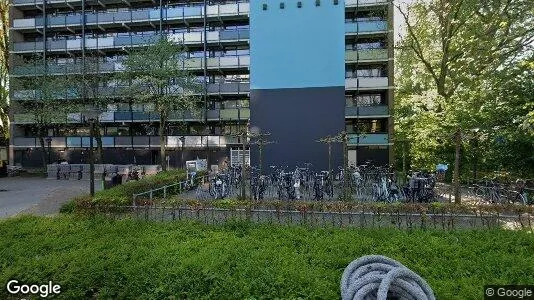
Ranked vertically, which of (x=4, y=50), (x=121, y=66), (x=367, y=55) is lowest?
(x=367, y=55)

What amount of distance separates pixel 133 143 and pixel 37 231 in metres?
24.3

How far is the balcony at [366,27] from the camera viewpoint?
26578 millimetres

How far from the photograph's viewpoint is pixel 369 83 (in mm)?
26766

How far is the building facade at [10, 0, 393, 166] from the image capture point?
965 inches

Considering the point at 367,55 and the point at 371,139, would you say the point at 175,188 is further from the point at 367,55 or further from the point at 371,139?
the point at 367,55

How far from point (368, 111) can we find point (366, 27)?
6.40 meters

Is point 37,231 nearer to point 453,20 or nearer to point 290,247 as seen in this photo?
point 290,247

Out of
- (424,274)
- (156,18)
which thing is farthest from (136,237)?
(156,18)

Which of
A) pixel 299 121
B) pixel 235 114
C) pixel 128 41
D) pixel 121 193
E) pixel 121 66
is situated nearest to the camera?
pixel 121 193

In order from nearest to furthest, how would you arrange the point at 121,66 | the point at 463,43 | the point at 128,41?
the point at 463,43 → the point at 121,66 → the point at 128,41

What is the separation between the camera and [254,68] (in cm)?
2525

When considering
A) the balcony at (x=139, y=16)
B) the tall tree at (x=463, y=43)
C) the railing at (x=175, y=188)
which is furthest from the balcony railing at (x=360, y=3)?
the railing at (x=175, y=188)

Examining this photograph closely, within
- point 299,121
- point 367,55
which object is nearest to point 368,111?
point 367,55

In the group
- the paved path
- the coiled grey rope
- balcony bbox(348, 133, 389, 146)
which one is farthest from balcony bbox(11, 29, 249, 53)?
the coiled grey rope
